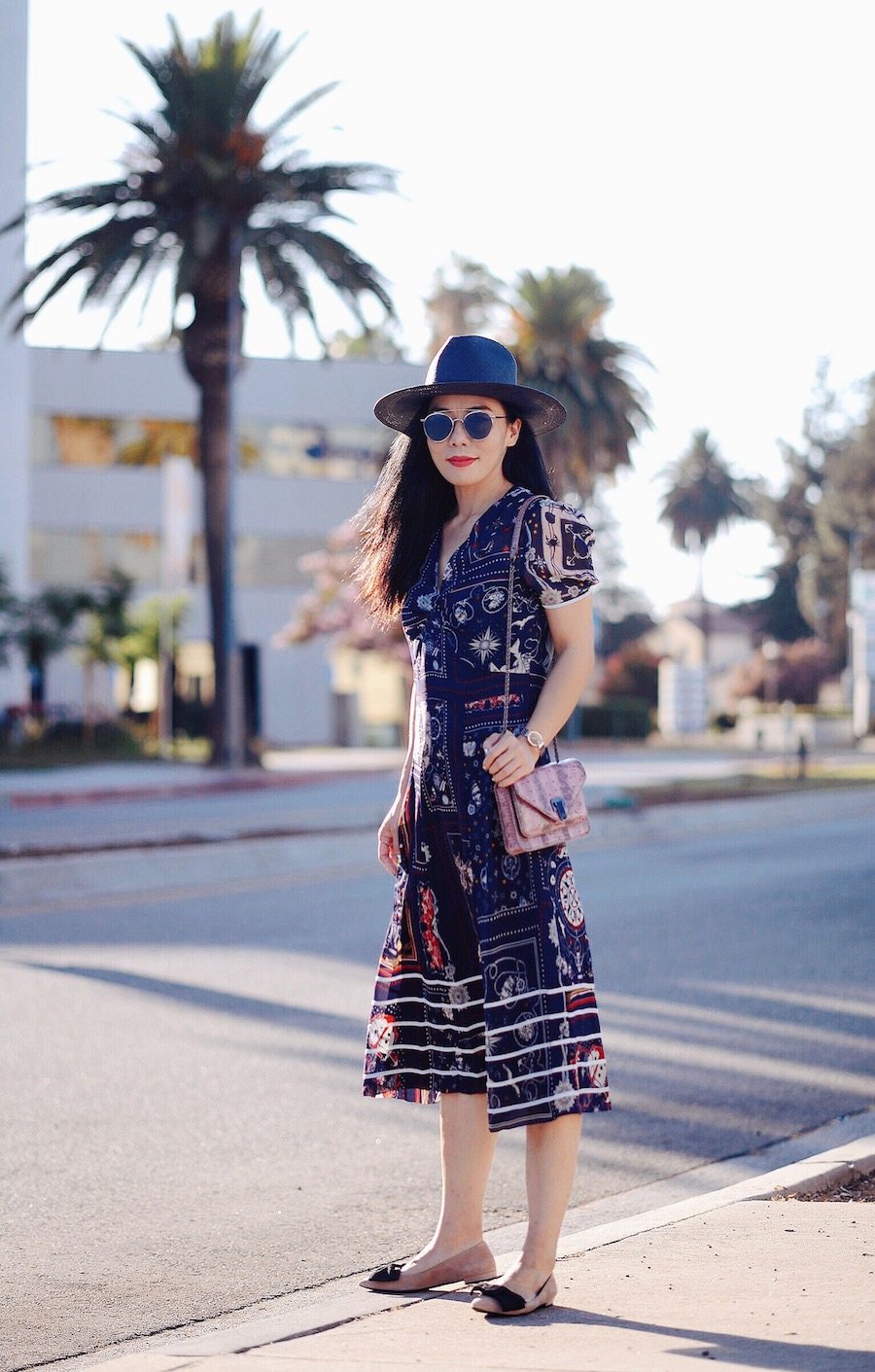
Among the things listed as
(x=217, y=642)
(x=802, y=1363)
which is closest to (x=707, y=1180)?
(x=802, y=1363)

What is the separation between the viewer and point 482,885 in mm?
3863

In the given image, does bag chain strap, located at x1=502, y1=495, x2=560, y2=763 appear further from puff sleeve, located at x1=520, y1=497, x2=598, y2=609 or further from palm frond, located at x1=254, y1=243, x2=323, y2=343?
palm frond, located at x1=254, y1=243, x2=323, y2=343

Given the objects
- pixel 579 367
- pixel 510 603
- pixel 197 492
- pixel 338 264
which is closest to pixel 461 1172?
pixel 510 603

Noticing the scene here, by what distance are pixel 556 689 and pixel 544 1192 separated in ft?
3.38

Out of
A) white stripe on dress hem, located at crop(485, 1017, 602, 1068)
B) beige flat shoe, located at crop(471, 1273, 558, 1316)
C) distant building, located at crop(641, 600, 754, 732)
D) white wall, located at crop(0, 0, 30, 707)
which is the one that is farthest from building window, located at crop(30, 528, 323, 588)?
distant building, located at crop(641, 600, 754, 732)

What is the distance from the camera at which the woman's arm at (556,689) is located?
3.81 m

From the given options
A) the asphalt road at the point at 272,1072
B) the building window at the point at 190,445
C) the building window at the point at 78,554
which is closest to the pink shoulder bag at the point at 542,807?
the asphalt road at the point at 272,1072

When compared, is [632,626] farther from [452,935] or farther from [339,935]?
[452,935]

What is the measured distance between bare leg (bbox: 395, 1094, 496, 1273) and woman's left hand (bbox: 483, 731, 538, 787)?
2.29 ft

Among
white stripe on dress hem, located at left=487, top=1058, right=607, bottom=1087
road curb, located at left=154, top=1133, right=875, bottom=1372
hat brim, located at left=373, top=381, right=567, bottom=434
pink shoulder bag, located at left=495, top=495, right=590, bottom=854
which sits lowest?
road curb, located at left=154, top=1133, right=875, bottom=1372

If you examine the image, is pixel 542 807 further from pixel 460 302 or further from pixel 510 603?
pixel 460 302

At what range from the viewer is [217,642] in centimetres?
3123

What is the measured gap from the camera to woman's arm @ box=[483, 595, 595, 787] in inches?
150

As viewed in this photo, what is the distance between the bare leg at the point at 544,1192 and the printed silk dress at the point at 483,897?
0.24ft
